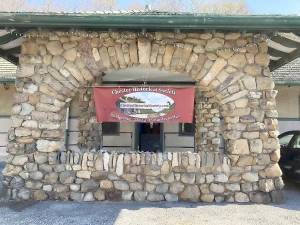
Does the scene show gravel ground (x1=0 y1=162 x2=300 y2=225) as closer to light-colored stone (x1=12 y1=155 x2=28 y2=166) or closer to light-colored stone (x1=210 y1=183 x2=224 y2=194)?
light-colored stone (x1=210 y1=183 x2=224 y2=194)

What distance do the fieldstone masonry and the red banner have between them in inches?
19.6

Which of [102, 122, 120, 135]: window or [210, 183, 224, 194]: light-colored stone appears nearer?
[210, 183, 224, 194]: light-colored stone

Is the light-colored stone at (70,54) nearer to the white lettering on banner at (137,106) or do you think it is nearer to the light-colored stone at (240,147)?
the white lettering on banner at (137,106)

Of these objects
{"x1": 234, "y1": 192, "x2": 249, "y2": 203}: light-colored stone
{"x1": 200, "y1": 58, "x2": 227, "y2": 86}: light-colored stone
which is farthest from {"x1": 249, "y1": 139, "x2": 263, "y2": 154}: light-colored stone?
{"x1": 200, "y1": 58, "x2": 227, "y2": 86}: light-colored stone

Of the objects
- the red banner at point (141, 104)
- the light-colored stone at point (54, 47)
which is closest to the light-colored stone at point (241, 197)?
the red banner at point (141, 104)

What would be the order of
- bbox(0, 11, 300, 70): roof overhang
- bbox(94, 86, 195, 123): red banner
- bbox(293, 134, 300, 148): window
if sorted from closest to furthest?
bbox(0, 11, 300, 70): roof overhang, bbox(94, 86, 195, 123): red banner, bbox(293, 134, 300, 148): window

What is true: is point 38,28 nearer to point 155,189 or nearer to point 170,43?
point 170,43

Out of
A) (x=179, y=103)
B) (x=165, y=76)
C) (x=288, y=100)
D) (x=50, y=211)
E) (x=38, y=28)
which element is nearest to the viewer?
(x=50, y=211)

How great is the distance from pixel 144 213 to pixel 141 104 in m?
2.12

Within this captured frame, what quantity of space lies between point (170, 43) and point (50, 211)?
3.59 meters

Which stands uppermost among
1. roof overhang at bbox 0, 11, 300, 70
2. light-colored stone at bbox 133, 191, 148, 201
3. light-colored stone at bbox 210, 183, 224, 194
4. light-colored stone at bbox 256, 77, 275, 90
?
roof overhang at bbox 0, 11, 300, 70

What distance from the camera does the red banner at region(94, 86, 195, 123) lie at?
7086 mm

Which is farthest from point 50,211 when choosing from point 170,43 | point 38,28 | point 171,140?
point 171,140

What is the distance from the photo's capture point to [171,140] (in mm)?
12414
